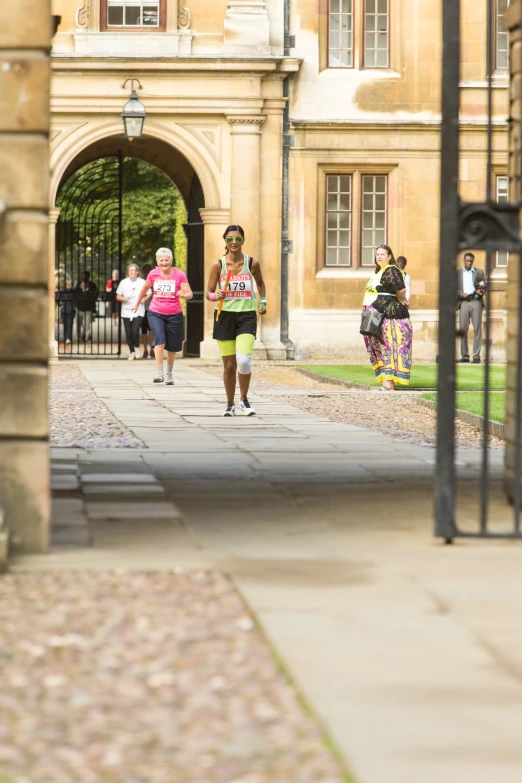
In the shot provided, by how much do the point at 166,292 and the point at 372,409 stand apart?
4.23 metres

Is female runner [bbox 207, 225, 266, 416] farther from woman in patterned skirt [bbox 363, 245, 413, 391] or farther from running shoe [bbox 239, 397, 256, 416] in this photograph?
woman in patterned skirt [bbox 363, 245, 413, 391]

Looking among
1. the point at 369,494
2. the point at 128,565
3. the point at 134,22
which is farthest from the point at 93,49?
the point at 128,565

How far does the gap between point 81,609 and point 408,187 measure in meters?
22.6

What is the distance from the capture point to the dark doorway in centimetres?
2686

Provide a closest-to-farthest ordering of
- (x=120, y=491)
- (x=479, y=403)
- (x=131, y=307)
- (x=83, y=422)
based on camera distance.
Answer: (x=120, y=491)
(x=83, y=422)
(x=479, y=403)
(x=131, y=307)

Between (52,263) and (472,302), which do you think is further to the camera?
(52,263)

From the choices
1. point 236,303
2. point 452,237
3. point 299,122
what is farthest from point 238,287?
point 299,122

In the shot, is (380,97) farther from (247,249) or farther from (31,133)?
(31,133)

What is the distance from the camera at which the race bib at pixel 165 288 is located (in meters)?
18.2

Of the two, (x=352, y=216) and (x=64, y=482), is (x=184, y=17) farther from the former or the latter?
(x=64, y=482)

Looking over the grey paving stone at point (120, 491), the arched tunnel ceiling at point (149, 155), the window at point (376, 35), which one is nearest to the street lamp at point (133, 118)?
the arched tunnel ceiling at point (149, 155)

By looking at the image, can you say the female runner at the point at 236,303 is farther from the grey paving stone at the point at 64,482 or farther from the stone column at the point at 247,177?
the stone column at the point at 247,177

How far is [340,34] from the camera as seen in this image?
88.4 ft

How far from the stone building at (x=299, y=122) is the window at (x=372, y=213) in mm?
25
